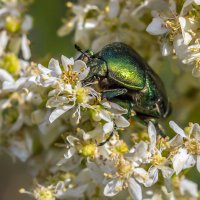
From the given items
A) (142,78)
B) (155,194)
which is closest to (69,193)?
(155,194)

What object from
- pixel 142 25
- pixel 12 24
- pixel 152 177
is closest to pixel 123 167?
pixel 152 177

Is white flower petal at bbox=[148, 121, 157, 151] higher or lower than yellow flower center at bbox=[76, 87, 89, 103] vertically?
lower

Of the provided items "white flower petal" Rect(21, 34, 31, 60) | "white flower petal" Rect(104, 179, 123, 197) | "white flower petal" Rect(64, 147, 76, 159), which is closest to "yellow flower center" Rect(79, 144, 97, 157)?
"white flower petal" Rect(64, 147, 76, 159)

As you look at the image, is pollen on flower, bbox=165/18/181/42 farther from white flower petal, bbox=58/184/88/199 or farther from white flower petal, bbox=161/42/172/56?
white flower petal, bbox=58/184/88/199

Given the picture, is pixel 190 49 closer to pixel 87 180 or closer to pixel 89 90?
pixel 89 90

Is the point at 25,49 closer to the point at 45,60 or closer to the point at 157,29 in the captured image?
the point at 45,60

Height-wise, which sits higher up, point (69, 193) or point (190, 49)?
point (190, 49)

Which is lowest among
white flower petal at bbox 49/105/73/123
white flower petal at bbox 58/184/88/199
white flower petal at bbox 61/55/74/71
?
white flower petal at bbox 58/184/88/199
